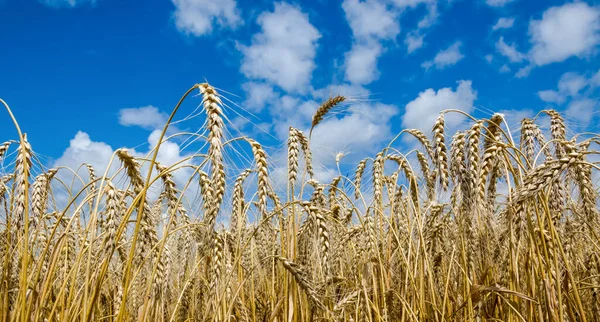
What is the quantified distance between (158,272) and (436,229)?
2.20 metres

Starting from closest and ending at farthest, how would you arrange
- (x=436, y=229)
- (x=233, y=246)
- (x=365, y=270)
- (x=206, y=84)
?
1. (x=206, y=84)
2. (x=365, y=270)
3. (x=233, y=246)
4. (x=436, y=229)

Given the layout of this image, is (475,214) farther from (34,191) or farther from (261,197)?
(34,191)

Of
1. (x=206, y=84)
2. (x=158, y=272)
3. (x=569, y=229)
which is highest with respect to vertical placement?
(x=206, y=84)

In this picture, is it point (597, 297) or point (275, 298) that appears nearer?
point (597, 297)

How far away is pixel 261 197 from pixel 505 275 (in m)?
1.64

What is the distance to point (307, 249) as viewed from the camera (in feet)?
10.1

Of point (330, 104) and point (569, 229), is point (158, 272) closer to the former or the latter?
point (330, 104)

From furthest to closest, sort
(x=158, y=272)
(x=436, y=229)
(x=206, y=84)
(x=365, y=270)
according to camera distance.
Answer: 1. (x=436, y=229)
2. (x=365, y=270)
3. (x=158, y=272)
4. (x=206, y=84)

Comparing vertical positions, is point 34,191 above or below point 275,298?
above

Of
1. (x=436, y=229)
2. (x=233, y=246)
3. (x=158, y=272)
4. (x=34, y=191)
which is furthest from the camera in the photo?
(x=436, y=229)

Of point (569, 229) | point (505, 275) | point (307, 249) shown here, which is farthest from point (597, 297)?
point (307, 249)

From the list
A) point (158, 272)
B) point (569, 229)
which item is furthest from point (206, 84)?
point (569, 229)

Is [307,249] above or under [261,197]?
under

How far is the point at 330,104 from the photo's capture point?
156 inches
